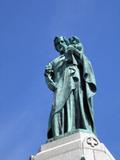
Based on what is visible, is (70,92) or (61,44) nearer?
(70,92)

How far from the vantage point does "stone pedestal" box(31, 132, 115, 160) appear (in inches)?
399

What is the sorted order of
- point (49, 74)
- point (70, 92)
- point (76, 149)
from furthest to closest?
point (49, 74) → point (70, 92) → point (76, 149)

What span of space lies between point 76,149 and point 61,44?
3.60 metres

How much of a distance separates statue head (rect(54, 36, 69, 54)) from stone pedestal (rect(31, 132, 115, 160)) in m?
2.91

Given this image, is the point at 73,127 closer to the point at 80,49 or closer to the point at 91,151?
the point at 91,151

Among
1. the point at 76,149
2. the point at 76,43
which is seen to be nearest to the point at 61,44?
the point at 76,43

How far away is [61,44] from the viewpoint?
1282 cm

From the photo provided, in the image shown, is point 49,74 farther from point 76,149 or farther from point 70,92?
point 76,149

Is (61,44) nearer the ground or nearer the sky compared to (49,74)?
nearer the sky

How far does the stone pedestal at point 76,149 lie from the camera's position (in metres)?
10.1

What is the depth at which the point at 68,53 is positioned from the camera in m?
12.5

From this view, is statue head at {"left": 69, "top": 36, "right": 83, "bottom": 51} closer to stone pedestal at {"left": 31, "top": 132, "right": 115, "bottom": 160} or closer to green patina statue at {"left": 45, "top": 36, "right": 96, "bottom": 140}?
green patina statue at {"left": 45, "top": 36, "right": 96, "bottom": 140}

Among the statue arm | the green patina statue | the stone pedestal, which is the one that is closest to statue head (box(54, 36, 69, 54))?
the green patina statue

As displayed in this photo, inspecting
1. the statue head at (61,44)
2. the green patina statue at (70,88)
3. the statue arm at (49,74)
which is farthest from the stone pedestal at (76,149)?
the statue head at (61,44)
